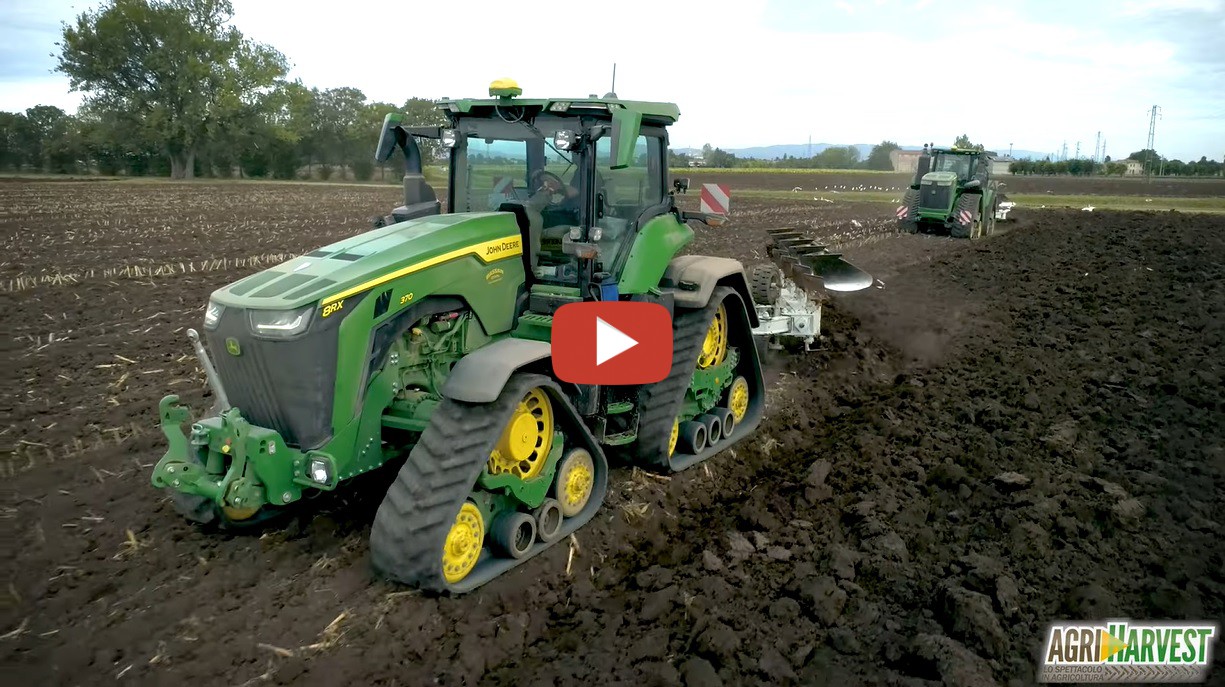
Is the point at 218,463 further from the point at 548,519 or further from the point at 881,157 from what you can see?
the point at 881,157

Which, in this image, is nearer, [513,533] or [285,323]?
[285,323]

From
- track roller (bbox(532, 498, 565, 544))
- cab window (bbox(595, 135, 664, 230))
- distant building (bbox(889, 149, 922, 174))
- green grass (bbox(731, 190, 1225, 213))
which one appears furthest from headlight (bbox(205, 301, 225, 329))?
distant building (bbox(889, 149, 922, 174))

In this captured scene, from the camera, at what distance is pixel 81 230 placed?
21.3m

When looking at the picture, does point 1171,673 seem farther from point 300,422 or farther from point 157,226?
point 157,226

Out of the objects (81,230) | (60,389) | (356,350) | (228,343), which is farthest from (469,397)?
(81,230)

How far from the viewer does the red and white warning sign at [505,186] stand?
644 centimetres

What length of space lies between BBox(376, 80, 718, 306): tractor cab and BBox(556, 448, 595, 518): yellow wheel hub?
1139 mm

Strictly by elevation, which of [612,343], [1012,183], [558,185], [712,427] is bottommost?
[712,427]

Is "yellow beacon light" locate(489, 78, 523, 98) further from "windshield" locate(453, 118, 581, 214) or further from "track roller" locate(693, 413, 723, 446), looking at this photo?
"track roller" locate(693, 413, 723, 446)

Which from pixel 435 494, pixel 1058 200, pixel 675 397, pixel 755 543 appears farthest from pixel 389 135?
pixel 1058 200

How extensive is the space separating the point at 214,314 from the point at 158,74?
2332 inches

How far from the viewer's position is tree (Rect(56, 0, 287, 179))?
178ft

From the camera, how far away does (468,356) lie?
203 inches

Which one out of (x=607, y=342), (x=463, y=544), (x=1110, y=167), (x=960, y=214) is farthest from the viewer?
(x=1110, y=167)
